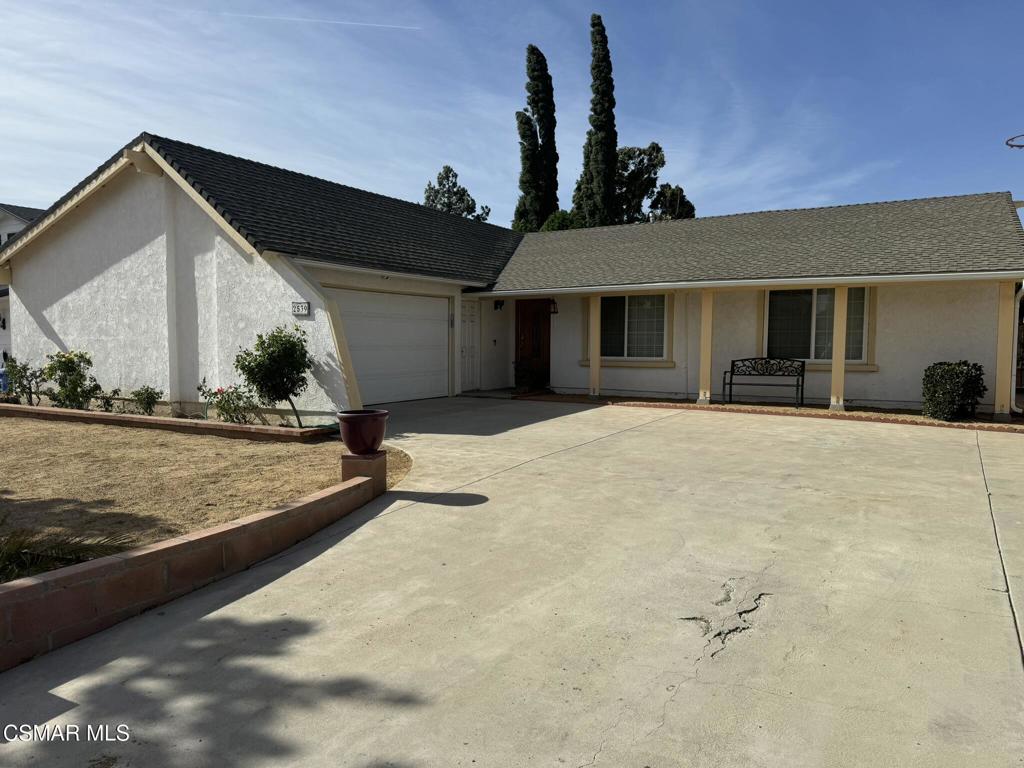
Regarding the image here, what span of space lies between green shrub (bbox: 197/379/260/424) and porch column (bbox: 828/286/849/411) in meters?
10.9

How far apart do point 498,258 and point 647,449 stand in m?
10.6

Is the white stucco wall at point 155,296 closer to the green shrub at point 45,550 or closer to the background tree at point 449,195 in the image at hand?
the green shrub at point 45,550

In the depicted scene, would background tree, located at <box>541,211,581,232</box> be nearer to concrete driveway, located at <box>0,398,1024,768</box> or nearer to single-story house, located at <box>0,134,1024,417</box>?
single-story house, located at <box>0,134,1024,417</box>

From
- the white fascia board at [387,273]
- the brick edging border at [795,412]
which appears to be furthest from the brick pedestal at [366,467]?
the brick edging border at [795,412]

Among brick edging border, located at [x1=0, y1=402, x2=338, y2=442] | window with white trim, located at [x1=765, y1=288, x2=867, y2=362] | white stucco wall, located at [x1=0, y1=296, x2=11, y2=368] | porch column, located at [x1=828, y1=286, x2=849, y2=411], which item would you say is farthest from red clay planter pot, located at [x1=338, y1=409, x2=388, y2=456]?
white stucco wall, located at [x1=0, y1=296, x2=11, y2=368]

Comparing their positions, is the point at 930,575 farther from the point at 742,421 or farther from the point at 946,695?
the point at 742,421

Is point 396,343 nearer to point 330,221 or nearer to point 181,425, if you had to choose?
point 330,221

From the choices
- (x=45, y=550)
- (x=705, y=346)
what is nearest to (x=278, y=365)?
(x=45, y=550)

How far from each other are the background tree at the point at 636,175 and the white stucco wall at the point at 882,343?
94.8 ft

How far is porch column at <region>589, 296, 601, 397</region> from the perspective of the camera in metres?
15.5

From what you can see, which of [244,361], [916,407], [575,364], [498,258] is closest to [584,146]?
[498,258]

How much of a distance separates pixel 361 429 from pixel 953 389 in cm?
1050

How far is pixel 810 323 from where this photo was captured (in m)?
14.2

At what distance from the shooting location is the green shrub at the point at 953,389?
11.4 meters
